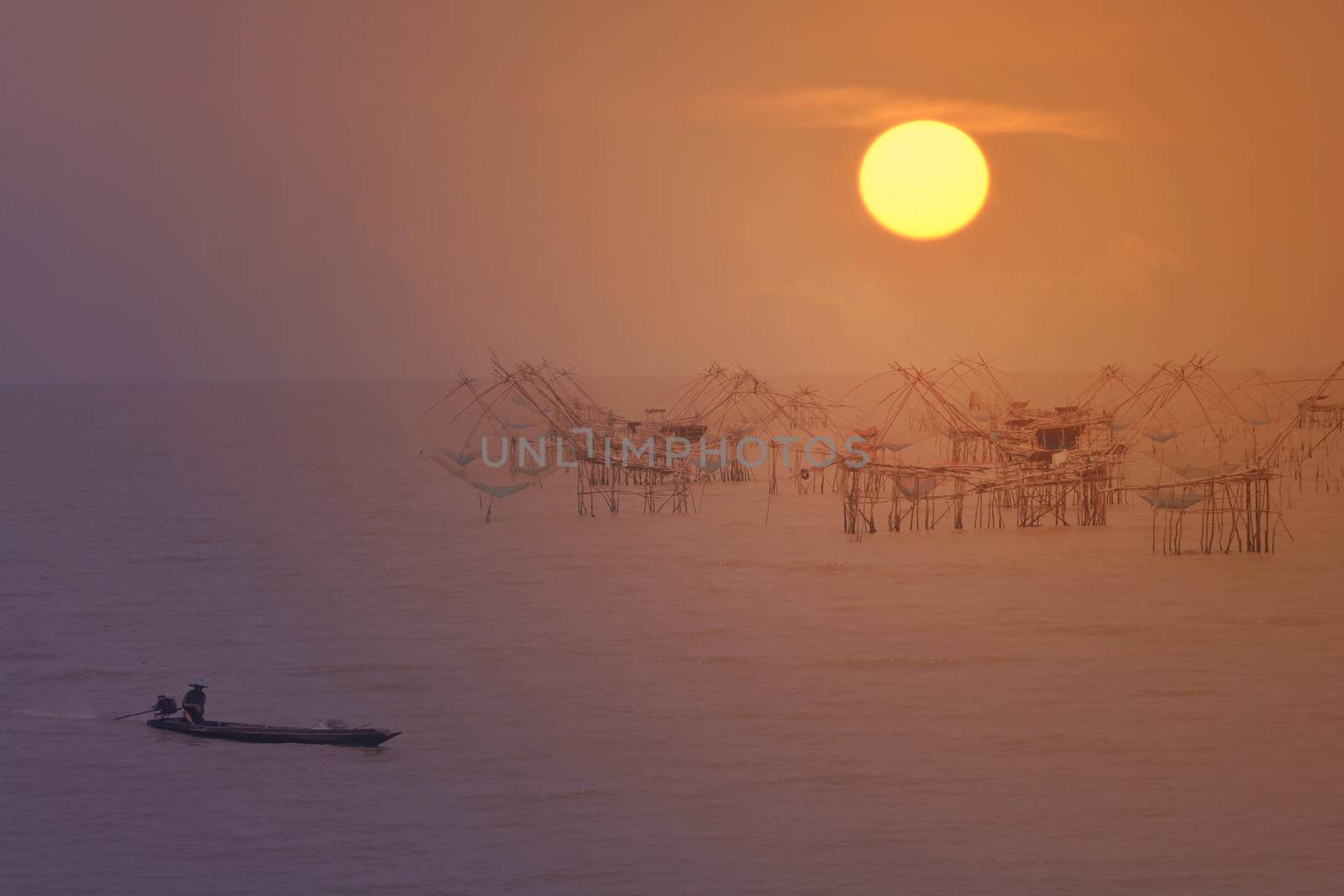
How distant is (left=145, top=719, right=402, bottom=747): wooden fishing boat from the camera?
894 centimetres

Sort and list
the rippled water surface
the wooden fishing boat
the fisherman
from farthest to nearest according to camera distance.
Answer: the fisherman
the wooden fishing boat
the rippled water surface

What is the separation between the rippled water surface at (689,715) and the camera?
7.24 meters

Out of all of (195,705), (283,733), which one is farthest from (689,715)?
(195,705)

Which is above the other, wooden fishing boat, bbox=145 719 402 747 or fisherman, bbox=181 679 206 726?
fisherman, bbox=181 679 206 726

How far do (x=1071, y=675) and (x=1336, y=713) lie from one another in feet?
6.49

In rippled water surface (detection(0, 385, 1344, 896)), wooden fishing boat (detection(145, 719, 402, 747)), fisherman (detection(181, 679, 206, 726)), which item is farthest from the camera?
fisherman (detection(181, 679, 206, 726))

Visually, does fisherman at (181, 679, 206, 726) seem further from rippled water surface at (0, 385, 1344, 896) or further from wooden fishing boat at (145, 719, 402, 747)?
rippled water surface at (0, 385, 1344, 896)

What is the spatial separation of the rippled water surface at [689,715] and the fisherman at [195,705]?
196mm

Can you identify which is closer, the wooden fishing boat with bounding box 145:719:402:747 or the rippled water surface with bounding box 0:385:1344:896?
the rippled water surface with bounding box 0:385:1344:896

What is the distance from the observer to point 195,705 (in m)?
9.33

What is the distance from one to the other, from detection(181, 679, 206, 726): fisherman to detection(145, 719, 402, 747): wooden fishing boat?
0.04 metres

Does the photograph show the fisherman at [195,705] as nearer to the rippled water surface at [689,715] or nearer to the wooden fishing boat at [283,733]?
the wooden fishing boat at [283,733]

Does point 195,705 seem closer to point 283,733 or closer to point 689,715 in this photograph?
point 283,733

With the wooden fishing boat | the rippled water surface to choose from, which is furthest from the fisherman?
the rippled water surface
